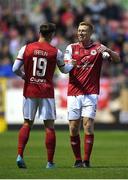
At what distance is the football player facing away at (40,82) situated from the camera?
13.1 m

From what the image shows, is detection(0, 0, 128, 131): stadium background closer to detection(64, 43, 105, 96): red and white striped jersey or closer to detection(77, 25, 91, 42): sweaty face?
detection(64, 43, 105, 96): red and white striped jersey

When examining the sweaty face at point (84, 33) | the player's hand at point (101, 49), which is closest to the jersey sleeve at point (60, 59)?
the sweaty face at point (84, 33)

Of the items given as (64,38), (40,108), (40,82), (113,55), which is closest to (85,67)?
(113,55)

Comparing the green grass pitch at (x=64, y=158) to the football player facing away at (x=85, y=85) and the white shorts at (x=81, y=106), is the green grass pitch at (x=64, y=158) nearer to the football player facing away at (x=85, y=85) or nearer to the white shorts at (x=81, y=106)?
the football player facing away at (x=85, y=85)

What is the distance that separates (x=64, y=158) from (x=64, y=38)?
13113mm

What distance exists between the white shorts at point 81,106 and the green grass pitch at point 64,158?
84cm

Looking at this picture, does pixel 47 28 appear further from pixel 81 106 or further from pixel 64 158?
pixel 64 158

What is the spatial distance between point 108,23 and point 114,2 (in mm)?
909

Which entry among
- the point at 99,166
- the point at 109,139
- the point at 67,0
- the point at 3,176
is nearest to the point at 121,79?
the point at 109,139

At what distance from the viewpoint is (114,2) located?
2988 cm

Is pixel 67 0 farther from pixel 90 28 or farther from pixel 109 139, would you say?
pixel 90 28

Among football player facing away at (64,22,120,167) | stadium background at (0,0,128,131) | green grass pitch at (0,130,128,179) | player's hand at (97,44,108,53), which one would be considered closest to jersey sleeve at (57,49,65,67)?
football player facing away at (64,22,120,167)

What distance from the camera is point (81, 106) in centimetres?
1368

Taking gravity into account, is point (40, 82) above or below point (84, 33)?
below
